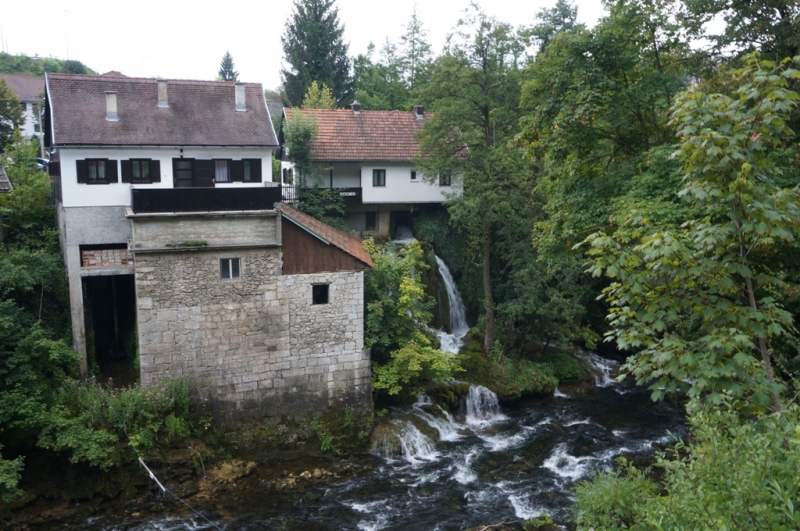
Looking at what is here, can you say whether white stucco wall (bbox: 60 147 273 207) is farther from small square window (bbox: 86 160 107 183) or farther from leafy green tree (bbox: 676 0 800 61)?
leafy green tree (bbox: 676 0 800 61)

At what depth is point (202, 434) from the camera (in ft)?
65.5

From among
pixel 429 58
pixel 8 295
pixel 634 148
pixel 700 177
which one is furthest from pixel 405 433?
pixel 429 58

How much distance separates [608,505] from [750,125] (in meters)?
7.48

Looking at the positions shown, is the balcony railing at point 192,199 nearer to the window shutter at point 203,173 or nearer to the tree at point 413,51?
the window shutter at point 203,173

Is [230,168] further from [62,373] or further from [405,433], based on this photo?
[405,433]

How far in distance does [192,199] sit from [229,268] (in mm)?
2483

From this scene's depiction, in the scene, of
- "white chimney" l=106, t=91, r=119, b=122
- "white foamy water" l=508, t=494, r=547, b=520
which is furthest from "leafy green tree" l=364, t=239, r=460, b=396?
"white chimney" l=106, t=91, r=119, b=122

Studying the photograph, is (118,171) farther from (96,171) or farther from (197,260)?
(197,260)

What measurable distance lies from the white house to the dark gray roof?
20.6ft

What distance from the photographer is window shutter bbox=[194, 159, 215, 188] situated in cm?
2408

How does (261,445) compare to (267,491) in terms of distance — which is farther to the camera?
(261,445)

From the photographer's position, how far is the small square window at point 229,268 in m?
20.3

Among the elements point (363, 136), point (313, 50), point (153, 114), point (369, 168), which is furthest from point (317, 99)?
point (153, 114)

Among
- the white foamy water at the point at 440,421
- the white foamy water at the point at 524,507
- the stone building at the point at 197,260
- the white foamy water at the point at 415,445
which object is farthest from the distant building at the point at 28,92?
the white foamy water at the point at 524,507
